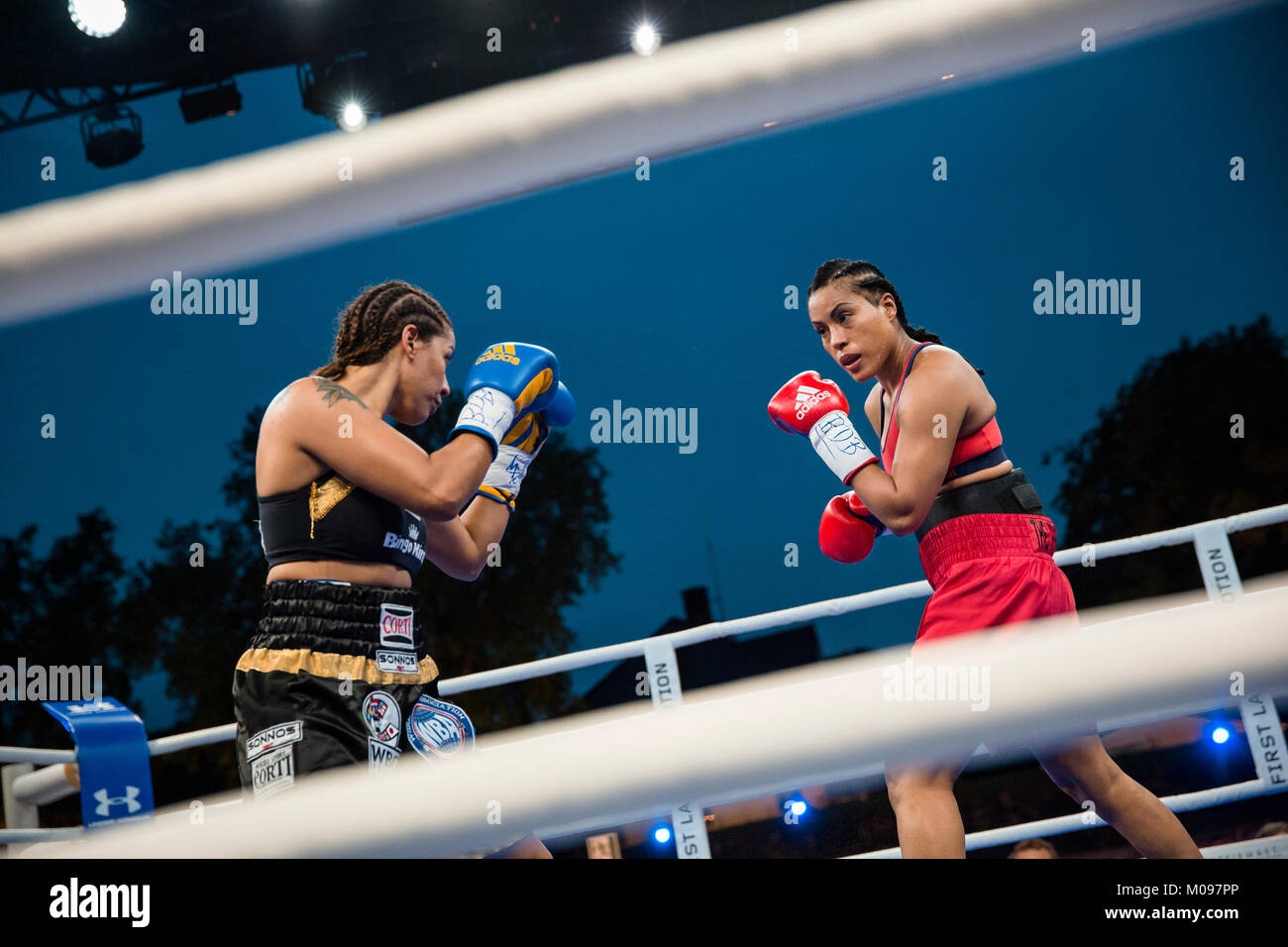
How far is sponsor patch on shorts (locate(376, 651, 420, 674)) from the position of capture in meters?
1.54

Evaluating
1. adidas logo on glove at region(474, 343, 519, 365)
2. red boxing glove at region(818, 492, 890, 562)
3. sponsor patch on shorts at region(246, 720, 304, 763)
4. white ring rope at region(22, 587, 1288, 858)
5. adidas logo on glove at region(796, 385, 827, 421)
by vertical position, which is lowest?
sponsor patch on shorts at region(246, 720, 304, 763)

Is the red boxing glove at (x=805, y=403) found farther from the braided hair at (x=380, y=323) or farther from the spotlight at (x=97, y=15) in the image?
the spotlight at (x=97, y=15)

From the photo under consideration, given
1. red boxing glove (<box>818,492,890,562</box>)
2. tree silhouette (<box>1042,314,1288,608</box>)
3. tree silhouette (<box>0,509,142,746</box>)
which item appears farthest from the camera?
tree silhouette (<box>1042,314,1288,608</box>)

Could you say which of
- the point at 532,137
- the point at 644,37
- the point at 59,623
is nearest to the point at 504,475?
the point at 532,137

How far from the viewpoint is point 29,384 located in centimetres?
1753

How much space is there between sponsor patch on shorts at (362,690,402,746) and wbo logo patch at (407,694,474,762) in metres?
0.03

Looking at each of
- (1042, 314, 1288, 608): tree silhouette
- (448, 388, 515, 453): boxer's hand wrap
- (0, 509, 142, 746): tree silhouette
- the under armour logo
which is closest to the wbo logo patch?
(448, 388, 515, 453): boxer's hand wrap

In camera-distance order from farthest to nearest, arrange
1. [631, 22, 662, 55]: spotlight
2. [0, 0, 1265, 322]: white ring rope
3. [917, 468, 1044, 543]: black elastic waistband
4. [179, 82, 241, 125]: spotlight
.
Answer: [179, 82, 241, 125]: spotlight → [631, 22, 662, 55]: spotlight → [917, 468, 1044, 543]: black elastic waistband → [0, 0, 1265, 322]: white ring rope

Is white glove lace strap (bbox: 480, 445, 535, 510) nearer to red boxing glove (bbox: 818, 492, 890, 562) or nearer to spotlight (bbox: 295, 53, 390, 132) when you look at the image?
red boxing glove (bbox: 818, 492, 890, 562)

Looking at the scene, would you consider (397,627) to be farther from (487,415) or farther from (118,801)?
(118,801)

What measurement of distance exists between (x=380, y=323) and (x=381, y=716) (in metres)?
0.71

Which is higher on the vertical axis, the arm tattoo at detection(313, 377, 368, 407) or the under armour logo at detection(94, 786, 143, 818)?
the arm tattoo at detection(313, 377, 368, 407)
